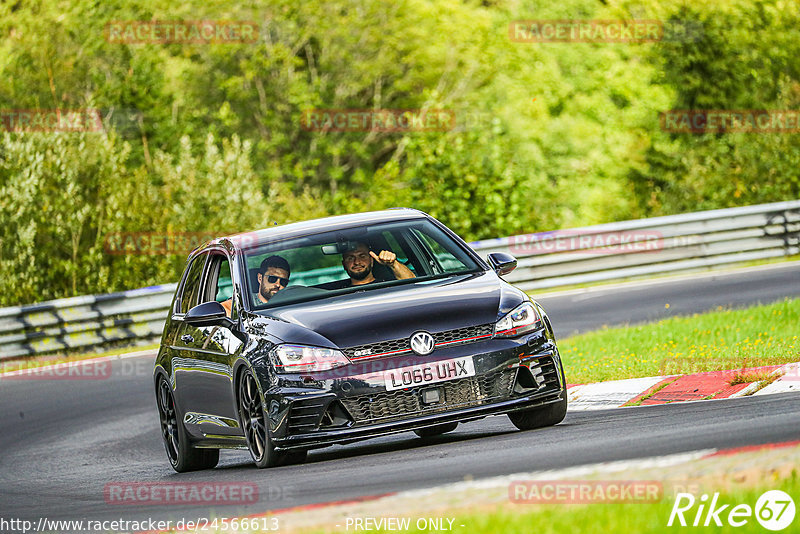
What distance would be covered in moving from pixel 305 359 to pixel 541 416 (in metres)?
1.84

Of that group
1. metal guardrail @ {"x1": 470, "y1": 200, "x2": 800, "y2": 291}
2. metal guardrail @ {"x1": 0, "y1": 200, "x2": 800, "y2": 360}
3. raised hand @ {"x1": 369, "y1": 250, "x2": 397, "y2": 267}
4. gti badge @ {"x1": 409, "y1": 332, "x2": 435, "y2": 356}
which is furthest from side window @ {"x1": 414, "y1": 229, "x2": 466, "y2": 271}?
metal guardrail @ {"x1": 470, "y1": 200, "x2": 800, "y2": 291}

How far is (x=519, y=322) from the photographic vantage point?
8812 mm

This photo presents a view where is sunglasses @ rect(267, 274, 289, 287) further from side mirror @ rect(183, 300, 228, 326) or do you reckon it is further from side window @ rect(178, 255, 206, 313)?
side window @ rect(178, 255, 206, 313)

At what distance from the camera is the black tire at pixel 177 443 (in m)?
10.5

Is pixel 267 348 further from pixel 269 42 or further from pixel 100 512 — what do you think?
pixel 269 42

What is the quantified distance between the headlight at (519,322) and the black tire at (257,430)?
4.69 ft

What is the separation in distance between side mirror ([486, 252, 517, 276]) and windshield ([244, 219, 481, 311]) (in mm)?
164

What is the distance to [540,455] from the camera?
7645mm

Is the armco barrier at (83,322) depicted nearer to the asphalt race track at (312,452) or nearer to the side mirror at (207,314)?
the asphalt race track at (312,452)

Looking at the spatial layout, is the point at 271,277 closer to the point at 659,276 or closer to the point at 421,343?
the point at 421,343

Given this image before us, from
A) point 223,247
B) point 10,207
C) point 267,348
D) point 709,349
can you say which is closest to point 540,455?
point 267,348

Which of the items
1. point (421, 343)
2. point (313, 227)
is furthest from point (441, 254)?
point (421, 343)

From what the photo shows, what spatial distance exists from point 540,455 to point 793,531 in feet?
9.62

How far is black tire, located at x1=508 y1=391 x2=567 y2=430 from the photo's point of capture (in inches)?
363
